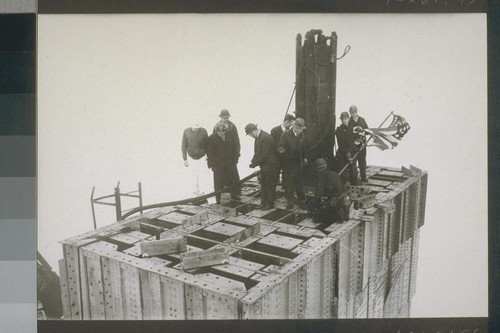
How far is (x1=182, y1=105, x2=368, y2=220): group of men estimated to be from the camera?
367 cm

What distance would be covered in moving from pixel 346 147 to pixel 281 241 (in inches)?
38.4

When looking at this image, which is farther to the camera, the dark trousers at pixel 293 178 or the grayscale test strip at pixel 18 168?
the dark trousers at pixel 293 178

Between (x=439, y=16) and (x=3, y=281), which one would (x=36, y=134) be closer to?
(x=3, y=281)

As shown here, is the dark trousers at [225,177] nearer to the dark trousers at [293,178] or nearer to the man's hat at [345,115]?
the dark trousers at [293,178]

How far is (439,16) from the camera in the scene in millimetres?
3576

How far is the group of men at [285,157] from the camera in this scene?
12.1ft

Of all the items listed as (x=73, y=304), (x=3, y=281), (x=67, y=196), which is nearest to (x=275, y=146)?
(x=67, y=196)

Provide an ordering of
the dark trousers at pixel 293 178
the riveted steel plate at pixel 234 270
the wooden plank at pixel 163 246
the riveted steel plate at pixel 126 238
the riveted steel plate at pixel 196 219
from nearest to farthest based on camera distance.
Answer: the riveted steel plate at pixel 234 270 → the wooden plank at pixel 163 246 → the riveted steel plate at pixel 126 238 → the riveted steel plate at pixel 196 219 → the dark trousers at pixel 293 178

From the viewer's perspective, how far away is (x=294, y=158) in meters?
3.74

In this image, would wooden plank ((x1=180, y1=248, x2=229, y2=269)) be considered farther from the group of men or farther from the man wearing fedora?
the man wearing fedora

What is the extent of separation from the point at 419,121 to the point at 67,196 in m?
2.89

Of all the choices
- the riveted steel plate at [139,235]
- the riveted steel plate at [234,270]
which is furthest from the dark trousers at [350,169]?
the riveted steel plate at [139,235]

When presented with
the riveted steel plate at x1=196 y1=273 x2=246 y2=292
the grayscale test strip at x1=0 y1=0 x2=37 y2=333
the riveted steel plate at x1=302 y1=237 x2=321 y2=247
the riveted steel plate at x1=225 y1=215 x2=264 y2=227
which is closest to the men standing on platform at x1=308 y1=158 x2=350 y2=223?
the riveted steel plate at x1=302 y1=237 x2=321 y2=247

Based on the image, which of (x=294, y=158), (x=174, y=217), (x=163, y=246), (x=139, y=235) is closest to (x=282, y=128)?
(x=294, y=158)
